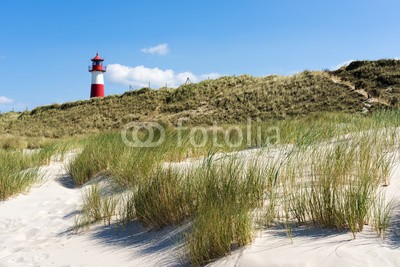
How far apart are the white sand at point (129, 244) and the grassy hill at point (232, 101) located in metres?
20.3

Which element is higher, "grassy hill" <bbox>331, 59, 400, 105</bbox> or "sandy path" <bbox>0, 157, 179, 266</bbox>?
"grassy hill" <bbox>331, 59, 400, 105</bbox>

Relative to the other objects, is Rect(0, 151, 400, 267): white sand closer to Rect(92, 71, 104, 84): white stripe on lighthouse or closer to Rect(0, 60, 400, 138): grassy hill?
Rect(0, 60, 400, 138): grassy hill

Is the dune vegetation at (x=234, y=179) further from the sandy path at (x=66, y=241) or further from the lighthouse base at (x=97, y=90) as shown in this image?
the lighthouse base at (x=97, y=90)

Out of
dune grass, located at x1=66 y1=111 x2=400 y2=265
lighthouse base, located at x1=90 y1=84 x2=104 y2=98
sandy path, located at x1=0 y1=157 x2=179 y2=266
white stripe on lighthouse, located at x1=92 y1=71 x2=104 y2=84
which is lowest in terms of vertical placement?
sandy path, located at x1=0 y1=157 x2=179 y2=266

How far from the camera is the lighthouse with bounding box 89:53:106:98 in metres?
41.6

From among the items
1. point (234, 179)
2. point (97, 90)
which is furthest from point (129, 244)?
point (97, 90)

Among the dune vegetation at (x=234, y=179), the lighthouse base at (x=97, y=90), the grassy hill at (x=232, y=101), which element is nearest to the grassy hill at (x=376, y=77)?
the grassy hill at (x=232, y=101)

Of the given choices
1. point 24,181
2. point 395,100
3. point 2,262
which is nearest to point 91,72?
point 395,100

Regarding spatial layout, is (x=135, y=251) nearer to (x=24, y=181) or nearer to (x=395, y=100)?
(x=24, y=181)

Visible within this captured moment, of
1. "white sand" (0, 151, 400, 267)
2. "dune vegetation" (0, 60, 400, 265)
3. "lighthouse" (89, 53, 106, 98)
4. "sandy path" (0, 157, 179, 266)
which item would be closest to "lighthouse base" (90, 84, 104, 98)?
"lighthouse" (89, 53, 106, 98)

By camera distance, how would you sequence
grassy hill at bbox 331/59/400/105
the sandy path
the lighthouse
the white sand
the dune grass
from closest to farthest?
the white sand, the dune grass, the sandy path, grassy hill at bbox 331/59/400/105, the lighthouse

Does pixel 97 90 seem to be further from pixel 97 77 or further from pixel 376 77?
pixel 376 77

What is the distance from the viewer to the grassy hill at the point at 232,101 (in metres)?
25.8

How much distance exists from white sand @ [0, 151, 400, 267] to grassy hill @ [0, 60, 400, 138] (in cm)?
2028
